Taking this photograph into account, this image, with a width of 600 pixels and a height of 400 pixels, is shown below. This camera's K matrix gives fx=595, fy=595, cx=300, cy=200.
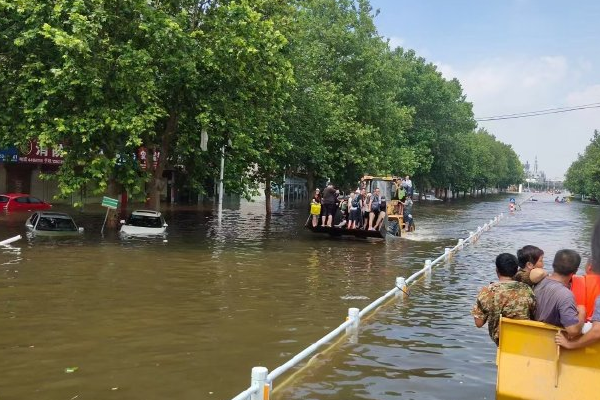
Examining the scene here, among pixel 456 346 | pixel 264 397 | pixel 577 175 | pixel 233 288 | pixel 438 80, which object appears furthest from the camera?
pixel 577 175

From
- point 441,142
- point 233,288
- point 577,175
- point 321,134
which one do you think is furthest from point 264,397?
point 577,175

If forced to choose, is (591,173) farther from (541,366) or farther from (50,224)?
(541,366)

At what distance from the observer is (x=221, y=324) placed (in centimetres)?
987

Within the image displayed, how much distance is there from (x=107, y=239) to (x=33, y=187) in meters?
21.7

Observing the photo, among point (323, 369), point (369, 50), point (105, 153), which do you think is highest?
point (369, 50)

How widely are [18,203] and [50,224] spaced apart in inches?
534

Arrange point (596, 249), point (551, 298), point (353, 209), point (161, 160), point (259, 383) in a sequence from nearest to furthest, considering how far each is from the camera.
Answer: point (596, 249) → point (259, 383) → point (551, 298) → point (353, 209) → point (161, 160)

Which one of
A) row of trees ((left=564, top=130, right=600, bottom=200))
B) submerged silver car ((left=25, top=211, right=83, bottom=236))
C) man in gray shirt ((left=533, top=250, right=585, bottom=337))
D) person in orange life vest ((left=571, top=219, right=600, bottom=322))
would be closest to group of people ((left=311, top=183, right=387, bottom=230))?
submerged silver car ((left=25, top=211, right=83, bottom=236))

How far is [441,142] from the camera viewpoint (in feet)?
221

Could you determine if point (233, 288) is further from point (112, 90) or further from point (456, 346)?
point (112, 90)

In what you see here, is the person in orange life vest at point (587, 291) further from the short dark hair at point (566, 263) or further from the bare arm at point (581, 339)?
the bare arm at point (581, 339)

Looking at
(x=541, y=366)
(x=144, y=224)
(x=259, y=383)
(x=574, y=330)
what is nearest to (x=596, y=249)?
(x=574, y=330)

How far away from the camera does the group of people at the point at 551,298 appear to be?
5219 millimetres

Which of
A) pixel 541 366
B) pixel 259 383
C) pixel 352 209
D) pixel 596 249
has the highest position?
pixel 596 249
